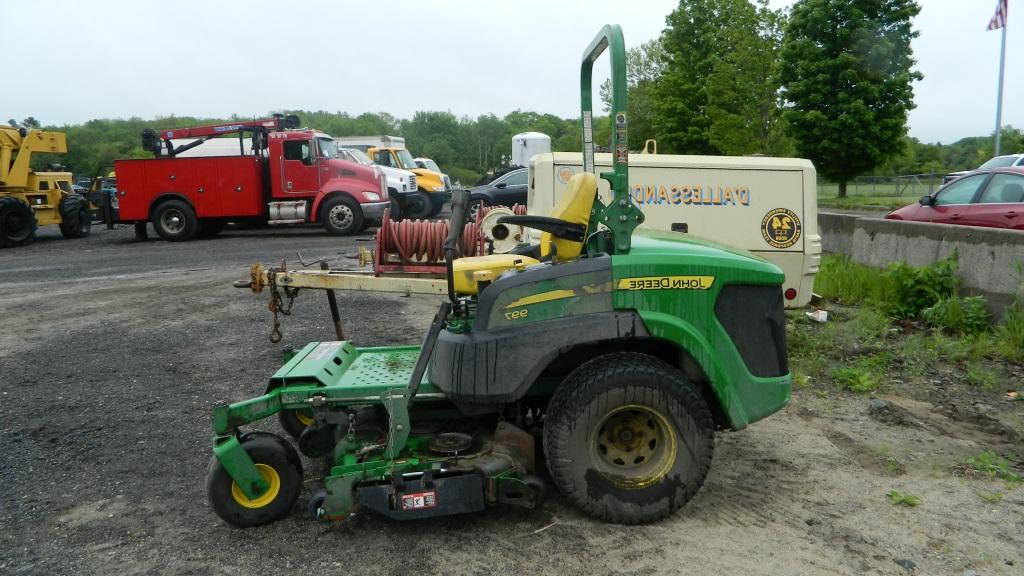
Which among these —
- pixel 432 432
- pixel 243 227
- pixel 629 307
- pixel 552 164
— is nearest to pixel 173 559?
pixel 432 432

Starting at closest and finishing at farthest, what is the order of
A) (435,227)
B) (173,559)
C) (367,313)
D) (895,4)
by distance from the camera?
(173,559)
(435,227)
(367,313)
(895,4)

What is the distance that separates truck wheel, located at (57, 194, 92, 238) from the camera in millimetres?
20820

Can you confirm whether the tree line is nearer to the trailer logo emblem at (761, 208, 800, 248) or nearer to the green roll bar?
the trailer logo emblem at (761, 208, 800, 248)

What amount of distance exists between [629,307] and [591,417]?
559mm

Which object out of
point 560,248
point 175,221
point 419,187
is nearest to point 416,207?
point 419,187

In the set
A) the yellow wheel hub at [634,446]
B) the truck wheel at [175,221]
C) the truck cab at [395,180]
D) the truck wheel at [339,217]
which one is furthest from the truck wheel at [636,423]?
the truck cab at [395,180]

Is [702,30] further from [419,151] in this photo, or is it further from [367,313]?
[419,151]

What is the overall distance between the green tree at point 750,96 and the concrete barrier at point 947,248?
2209 centimetres

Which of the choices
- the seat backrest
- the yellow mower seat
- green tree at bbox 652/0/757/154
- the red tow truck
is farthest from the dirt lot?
green tree at bbox 652/0/757/154

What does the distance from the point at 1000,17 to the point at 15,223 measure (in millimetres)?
33168

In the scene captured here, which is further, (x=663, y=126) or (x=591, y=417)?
(x=663, y=126)

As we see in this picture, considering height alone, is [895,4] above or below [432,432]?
above

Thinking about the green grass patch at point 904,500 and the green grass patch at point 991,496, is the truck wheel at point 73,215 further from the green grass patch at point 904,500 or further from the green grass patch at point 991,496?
the green grass patch at point 991,496

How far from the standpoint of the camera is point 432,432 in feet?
14.5
